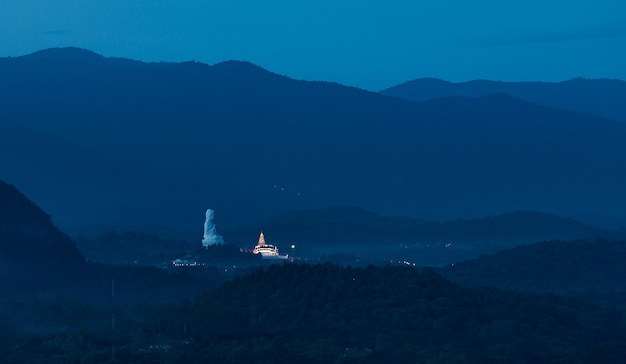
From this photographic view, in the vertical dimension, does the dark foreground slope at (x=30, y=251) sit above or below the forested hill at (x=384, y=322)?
above

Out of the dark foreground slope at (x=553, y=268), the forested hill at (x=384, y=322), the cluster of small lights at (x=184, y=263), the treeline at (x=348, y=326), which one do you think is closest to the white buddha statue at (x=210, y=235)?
the cluster of small lights at (x=184, y=263)

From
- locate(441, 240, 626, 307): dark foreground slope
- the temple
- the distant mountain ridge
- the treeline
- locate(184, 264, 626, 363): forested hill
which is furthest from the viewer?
the distant mountain ridge

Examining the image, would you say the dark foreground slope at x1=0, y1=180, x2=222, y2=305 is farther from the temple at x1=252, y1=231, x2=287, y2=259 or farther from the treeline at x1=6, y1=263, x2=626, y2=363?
the temple at x1=252, y1=231, x2=287, y2=259

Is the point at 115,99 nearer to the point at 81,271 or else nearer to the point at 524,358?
the point at 81,271

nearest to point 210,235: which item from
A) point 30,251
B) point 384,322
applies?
point 30,251

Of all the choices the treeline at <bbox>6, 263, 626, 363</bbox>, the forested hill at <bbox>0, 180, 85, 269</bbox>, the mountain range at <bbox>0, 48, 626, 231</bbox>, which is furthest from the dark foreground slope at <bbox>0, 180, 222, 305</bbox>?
the mountain range at <bbox>0, 48, 626, 231</bbox>

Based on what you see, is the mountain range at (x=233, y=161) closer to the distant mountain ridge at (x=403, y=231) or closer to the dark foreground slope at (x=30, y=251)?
the distant mountain ridge at (x=403, y=231)
